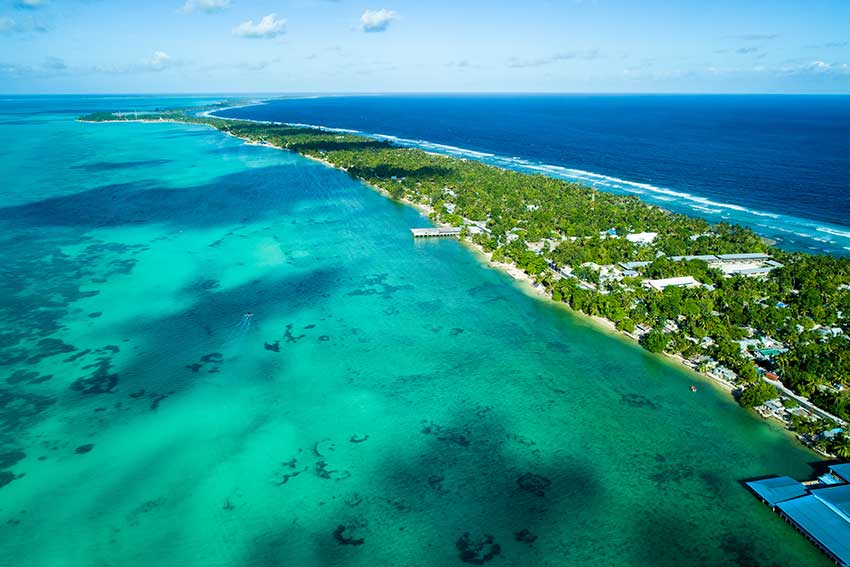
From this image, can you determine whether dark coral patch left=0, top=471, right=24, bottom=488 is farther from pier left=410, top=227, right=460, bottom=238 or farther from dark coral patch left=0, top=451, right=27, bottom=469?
pier left=410, top=227, right=460, bottom=238

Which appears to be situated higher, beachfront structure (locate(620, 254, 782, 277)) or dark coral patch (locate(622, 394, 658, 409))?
beachfront structure (locate(620, 254, 782, 277))

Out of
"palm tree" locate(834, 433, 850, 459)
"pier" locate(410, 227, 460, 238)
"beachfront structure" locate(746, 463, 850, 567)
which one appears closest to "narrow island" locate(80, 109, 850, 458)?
"palm tree" locate(834, 433, 850, 459)

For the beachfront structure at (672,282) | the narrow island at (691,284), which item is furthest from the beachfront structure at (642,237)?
the beachfront structure at (672,282)

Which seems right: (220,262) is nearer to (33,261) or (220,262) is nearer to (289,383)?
(33,261)

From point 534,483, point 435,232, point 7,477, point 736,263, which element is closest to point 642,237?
point 736,263

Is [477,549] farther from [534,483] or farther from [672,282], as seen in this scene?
[672,282]

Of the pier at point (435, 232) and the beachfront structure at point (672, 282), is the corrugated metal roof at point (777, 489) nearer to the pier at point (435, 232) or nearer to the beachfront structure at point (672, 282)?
the beachfront structure at point (672, 282)
